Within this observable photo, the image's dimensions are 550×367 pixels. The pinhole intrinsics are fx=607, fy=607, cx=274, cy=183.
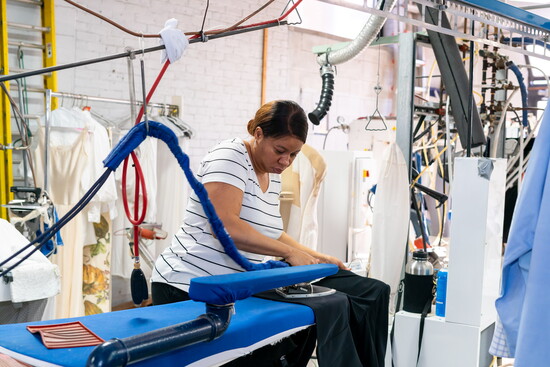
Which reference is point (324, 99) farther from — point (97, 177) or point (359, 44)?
point (97, 177)

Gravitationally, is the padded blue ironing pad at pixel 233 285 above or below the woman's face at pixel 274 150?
below

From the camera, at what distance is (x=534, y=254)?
163 centimetres

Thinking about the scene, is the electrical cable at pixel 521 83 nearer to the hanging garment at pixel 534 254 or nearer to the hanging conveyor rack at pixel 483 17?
the hanging conveyor rack at pixel 483 17

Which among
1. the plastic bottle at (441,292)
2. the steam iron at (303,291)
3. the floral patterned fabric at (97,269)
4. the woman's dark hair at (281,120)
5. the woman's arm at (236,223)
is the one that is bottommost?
the floral patterned fabric at (97,269)

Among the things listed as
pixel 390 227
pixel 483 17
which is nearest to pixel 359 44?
pixel 390 227

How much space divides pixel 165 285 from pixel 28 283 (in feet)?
2.57

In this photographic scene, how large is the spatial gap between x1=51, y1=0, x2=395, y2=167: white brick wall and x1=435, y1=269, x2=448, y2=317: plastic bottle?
9.50 ft

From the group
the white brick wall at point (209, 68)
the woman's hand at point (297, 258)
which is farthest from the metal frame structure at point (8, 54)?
the woman's hand at point (297, 258)

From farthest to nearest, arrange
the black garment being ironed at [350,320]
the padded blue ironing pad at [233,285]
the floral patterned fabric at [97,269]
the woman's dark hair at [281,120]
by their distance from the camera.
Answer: the floral patterned fabric at [97,269] < the woman's dark hair at [281,120] < the black garment being ironed at [350,320] < the padded blue ironing pad at [233,285]

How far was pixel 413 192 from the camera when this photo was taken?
3.83 m

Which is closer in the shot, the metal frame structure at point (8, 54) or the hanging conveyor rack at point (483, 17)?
the hanging conveyor rack at point (483, 17)

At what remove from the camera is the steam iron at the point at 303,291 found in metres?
1.89

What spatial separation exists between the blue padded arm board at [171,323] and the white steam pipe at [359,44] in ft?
5.57

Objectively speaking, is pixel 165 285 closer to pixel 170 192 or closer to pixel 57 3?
pixel 170 192
